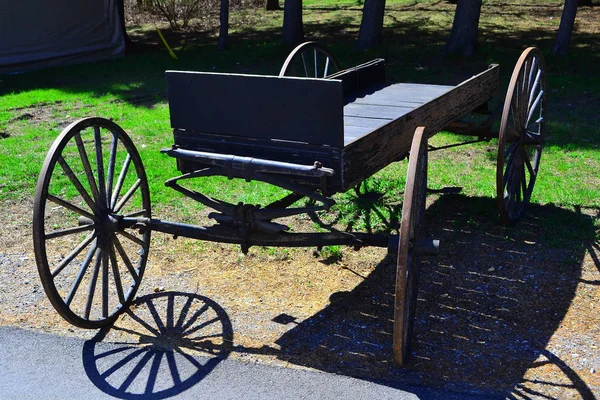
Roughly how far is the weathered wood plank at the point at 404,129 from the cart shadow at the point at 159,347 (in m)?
1.30

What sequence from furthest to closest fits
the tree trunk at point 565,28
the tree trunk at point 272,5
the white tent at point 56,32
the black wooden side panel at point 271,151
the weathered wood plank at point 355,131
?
the tree trunk at point 272,5
the white tent at point 56,32
the tree trunk at point 565,28
the weathered wood plank at point 355,131
the black wooden side panel at point 271,151

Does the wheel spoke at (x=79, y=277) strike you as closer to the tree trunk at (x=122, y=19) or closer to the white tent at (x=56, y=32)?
the white tent at (x=56, y=32)

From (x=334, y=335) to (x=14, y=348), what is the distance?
1.94 meters

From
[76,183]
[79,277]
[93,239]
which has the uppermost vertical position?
[76,183]

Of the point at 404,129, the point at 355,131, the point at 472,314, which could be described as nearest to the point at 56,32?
the point at 355,131

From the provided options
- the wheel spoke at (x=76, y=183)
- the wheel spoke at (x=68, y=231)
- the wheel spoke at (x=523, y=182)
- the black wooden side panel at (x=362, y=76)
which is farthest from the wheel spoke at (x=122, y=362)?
the wheel spoke at (x=523, y=182)

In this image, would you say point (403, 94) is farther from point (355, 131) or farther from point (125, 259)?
point (125, 259)

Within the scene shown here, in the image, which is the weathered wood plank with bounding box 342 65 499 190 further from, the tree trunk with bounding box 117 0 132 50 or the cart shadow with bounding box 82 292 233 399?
the tree trunk with bounding box 117 0 132 50

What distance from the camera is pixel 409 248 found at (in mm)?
3906

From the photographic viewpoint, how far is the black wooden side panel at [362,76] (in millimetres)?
6055

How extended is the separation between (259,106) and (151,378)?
1652 millimetres

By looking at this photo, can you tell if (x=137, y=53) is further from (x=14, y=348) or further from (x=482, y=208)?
(x=14, y=348)

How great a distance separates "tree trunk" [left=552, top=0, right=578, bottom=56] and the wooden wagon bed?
321 inches

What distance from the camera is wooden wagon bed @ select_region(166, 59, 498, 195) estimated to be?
405 cm
